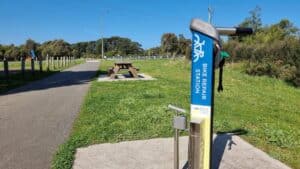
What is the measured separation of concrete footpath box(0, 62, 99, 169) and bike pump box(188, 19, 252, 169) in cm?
220

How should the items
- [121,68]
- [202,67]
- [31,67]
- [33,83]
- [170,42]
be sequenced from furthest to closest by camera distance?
[170,42] < [31,67] < [121,68] < [33,83] < [202,67]

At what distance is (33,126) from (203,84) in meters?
4.76

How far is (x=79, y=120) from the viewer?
7367 mm

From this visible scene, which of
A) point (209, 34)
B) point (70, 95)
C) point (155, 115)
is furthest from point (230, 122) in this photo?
point (70, 95)

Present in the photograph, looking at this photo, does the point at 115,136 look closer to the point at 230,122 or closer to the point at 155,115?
the point at 155,115

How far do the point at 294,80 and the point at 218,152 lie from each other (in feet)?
45.8

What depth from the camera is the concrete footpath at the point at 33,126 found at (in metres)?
4.99

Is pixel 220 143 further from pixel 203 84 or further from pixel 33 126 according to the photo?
pixel 33 126

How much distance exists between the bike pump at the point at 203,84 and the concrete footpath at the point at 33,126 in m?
2.20

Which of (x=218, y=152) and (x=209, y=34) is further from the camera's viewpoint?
(x=218, y=152)

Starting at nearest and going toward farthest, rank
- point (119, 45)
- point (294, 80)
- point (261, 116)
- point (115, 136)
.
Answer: point (115, 136)
point (261, 116)
point (294, 80)
point (119, 45)

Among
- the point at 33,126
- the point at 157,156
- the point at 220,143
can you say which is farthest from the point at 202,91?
the point at 33,126

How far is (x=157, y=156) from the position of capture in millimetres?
4965

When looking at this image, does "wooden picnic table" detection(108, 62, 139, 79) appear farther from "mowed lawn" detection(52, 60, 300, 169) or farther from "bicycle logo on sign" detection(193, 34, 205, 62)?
"bicycle logo on sign" detection(193, 34, 205, 62)
